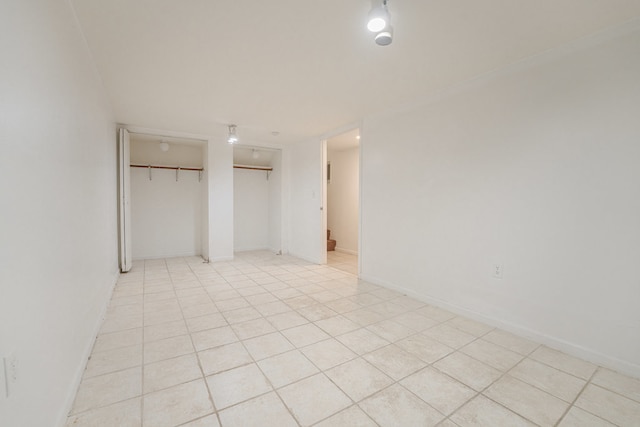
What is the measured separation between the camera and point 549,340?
223 cm

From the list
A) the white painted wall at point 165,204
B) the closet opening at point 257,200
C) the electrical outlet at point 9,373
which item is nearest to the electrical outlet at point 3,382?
the electrical outlet at point 9,373

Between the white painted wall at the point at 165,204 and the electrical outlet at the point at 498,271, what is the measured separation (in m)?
5.31

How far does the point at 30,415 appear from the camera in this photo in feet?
3.50

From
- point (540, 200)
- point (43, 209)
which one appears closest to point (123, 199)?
point (43, 209)

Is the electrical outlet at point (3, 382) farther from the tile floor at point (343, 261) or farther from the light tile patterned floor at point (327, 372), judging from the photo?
the tile floor at point (343, 261)

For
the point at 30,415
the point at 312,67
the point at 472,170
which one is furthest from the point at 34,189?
the point at 472,170

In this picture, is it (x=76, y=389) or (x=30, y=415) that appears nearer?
(x=30, y=415)

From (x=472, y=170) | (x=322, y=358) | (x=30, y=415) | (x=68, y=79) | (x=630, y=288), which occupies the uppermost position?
(x=68, y=79)

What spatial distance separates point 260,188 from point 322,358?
4997 mm

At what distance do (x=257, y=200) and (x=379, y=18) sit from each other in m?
5.33

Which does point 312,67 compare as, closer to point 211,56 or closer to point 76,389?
point 211,56

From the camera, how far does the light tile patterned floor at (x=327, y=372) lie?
151 centimetres

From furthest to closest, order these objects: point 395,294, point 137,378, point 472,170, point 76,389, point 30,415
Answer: point 395,294 < point 472,170 < point 137,378 < point 76,389 < point 30,415

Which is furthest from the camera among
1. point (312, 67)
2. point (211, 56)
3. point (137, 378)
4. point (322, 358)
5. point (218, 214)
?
point (218, 214)
